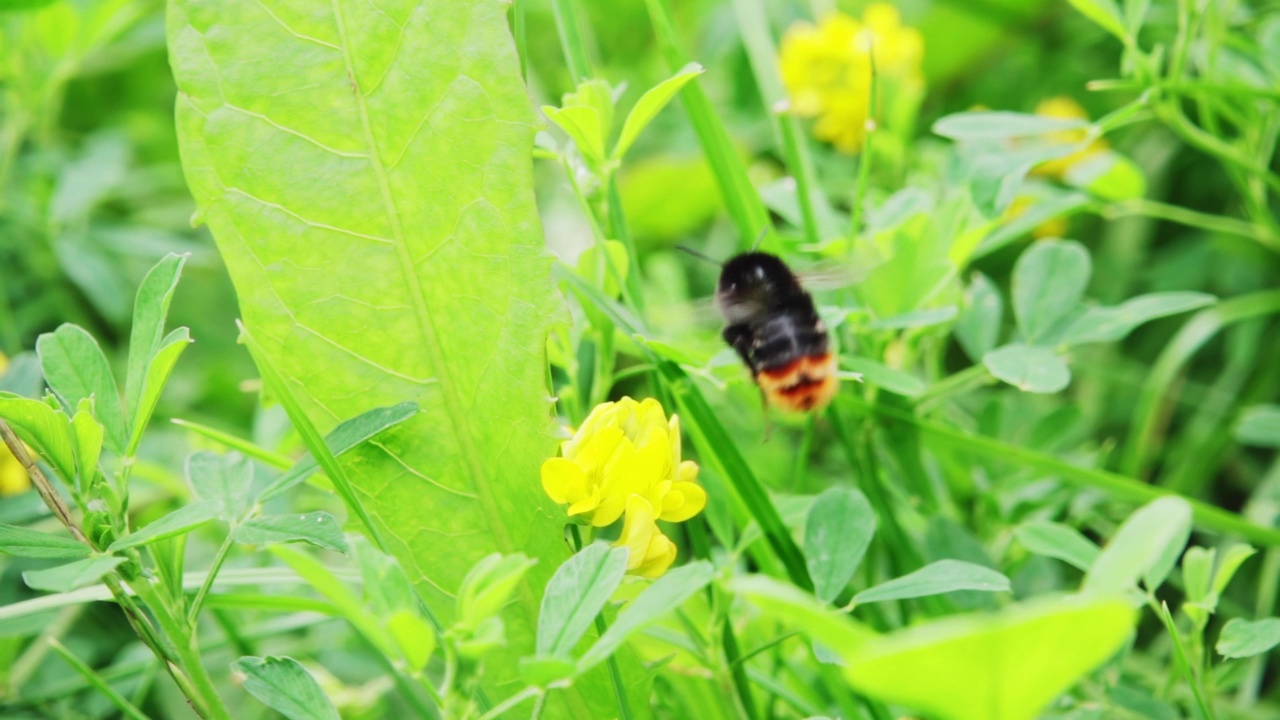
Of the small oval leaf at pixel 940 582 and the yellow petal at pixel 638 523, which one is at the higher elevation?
the yellow petal at pixel 638 523

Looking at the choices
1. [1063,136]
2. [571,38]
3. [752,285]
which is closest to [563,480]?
[752,285]

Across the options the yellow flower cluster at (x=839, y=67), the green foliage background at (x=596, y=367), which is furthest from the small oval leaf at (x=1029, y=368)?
the yellow flower cluster at (x=839, y=67)

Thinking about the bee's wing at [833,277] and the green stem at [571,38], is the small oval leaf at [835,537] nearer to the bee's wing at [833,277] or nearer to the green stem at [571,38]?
the bee's wing at [833,277]

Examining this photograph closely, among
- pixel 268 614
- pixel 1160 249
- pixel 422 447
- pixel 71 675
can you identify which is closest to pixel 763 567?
pixel 422 447

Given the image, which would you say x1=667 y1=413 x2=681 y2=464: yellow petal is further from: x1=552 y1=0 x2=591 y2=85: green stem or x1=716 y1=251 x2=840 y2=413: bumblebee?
x1=552 y1=0 x2=591 y2=85: green stem

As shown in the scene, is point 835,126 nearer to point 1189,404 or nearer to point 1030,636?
point 1189,404

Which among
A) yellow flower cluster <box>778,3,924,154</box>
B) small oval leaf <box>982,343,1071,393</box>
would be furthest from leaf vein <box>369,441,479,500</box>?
yellow flower cluster <box>778,3,924,154</box>

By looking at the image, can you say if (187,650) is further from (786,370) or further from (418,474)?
(786,370)
